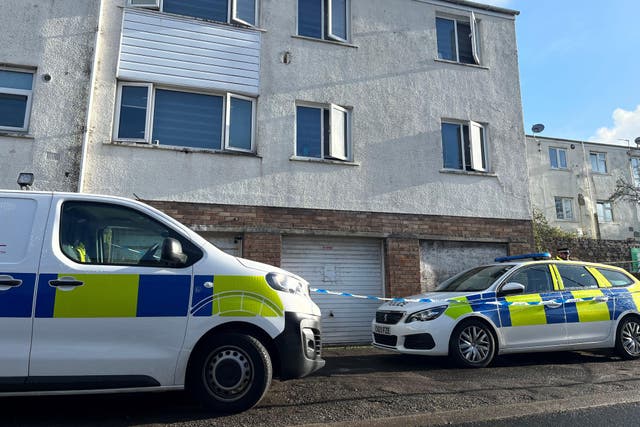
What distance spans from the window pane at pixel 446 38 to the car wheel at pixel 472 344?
6872 millimetres

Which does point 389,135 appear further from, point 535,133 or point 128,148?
point 535,133

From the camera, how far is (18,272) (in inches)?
146

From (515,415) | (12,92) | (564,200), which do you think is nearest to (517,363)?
(515,415)

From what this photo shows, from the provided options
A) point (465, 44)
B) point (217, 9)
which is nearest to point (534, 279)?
point (465, 44)

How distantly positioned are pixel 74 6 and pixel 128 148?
9.28ft

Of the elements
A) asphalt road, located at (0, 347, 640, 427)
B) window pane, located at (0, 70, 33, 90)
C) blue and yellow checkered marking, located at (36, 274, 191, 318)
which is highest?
window pane, located at (0, 70, 33, 90)

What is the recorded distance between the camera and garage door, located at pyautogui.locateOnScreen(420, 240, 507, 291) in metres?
9.58

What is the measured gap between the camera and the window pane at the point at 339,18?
10055 millimetres

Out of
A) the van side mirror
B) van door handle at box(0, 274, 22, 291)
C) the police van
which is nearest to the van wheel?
the police van

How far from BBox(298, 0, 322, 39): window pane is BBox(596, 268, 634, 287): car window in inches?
281

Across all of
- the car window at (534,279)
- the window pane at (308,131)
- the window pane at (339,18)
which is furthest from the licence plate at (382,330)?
the window pane at (339,18)

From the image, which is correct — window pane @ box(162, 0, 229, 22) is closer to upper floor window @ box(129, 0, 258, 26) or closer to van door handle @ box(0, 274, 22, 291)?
upper floor window @ box(129, 0, 258, 26)

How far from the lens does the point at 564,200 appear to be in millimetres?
25594

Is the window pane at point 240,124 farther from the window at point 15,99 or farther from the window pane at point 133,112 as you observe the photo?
the window at point 15,99
